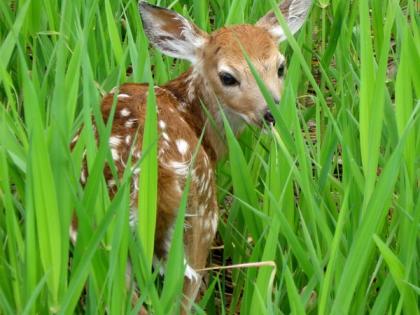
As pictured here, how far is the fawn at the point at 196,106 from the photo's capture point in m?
2.70

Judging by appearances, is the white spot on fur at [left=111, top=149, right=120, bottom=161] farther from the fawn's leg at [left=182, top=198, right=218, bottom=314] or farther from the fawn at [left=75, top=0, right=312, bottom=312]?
the fawn's leg at [left=182, top=198, right=218, bottom=314]

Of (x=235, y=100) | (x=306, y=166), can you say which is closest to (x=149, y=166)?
(x=306, y=166)

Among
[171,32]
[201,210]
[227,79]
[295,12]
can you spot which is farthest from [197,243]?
[295,12]

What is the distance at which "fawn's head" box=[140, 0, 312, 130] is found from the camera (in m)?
3.24

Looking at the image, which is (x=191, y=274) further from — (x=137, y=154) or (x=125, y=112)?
(x=125, y=112)

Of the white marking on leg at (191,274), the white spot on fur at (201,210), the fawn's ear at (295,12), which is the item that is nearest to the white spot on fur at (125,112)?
the white spot on fur at (201,210)

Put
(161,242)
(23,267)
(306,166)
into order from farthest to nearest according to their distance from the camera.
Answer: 1. (161,242)
2. (306,166)
3. (23,267)

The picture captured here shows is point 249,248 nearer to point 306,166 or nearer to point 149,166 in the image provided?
point 306,166

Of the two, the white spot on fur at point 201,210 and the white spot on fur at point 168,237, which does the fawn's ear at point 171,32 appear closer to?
the white spot on fur at point 201,210

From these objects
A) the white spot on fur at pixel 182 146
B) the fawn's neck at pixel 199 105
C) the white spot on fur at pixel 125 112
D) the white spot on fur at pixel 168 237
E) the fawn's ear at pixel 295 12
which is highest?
the fawn's ear at pixel 295 12

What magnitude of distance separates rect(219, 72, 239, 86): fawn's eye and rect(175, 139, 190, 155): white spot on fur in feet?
1.66

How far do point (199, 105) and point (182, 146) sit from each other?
67 centimetres

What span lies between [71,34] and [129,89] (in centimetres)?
34

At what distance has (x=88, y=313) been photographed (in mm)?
2264
